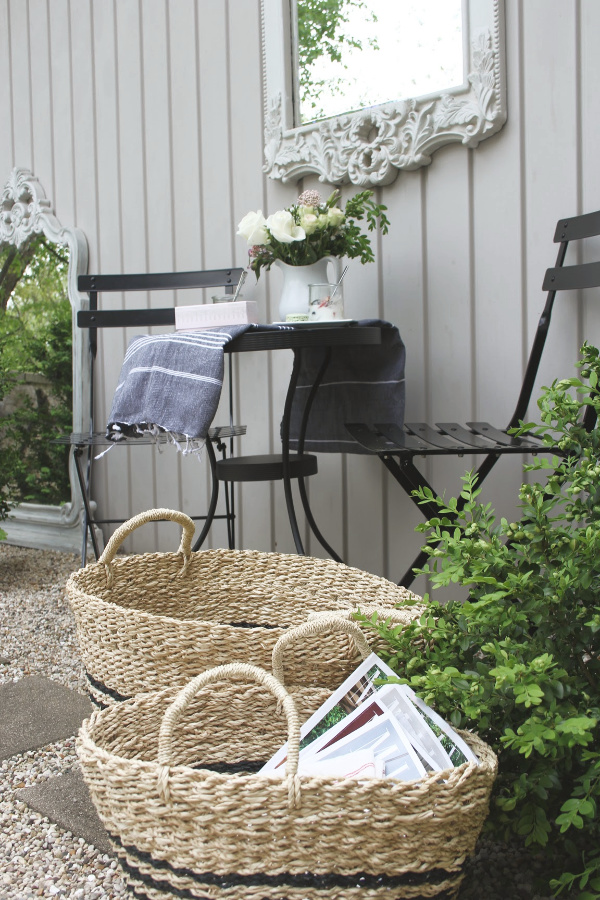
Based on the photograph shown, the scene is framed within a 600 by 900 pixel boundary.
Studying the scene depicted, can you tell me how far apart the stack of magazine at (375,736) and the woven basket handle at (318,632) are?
0.09ft

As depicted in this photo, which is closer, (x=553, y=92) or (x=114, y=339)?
(x=553, y=92)

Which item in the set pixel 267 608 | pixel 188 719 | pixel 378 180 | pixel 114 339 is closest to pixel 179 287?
pixel 114 339

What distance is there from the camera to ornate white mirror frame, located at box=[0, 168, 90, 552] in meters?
3.42

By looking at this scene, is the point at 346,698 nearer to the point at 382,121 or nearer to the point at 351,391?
the point at 351,391

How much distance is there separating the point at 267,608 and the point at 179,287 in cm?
155

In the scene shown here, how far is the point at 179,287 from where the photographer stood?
286 centimetres

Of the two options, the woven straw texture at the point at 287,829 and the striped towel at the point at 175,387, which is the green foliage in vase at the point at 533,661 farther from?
the striped towel at the point at 175,387

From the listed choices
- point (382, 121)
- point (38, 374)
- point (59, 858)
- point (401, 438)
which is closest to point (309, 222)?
point (382, 121)

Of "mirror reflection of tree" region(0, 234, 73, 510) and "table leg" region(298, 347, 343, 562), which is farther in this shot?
"mirror reflection of tree" region(0, 234, 73, 510)

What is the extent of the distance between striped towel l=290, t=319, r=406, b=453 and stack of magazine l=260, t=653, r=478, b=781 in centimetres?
107

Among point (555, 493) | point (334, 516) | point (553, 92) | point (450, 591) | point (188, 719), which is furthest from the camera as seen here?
point (334, 516)

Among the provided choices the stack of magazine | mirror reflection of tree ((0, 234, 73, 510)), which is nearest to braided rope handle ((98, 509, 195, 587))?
the stack of magazine

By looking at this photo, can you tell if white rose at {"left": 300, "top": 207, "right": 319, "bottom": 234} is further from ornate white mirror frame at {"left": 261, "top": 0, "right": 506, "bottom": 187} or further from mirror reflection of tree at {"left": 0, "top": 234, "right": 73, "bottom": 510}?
mirror reflection of tree at {"left": 0, "top": 234, "right": 73, "bottom": 510}

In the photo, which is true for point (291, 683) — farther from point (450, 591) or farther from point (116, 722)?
point (450, 591)
